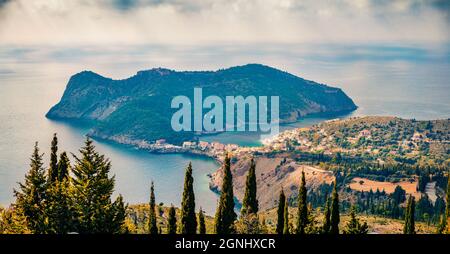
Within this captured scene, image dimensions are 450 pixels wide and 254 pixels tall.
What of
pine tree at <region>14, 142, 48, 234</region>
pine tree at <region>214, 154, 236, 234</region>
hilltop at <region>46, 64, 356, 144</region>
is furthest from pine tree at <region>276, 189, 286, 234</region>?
hilltop at <region>46, 64, 356, 144</region>

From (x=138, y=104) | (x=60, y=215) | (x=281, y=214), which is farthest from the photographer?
(x=138, y=104)

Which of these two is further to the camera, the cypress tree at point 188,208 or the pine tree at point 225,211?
the pine tree at point 225,211

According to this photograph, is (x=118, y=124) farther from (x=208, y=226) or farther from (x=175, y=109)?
(x=208, y=226)

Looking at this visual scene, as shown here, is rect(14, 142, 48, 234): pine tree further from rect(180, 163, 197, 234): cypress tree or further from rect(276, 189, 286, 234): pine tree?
rect(276, 189, 286, 234): pine tree

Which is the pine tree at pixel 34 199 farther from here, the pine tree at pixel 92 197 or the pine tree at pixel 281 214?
the pine tree at pixel 281 214

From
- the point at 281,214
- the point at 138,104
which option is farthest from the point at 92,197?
the point at 138,104

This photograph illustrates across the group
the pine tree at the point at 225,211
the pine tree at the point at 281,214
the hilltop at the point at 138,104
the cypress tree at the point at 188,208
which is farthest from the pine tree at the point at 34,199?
the hilltop at the point at 138,104

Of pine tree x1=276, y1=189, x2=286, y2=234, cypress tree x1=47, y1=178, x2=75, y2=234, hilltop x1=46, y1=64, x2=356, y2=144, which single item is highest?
hilltop x1=46, y1=64, x2=356, y2=144

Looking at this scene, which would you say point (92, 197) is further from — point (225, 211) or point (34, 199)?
point (225, 211)

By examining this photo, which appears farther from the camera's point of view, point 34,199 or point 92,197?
point 34,199
